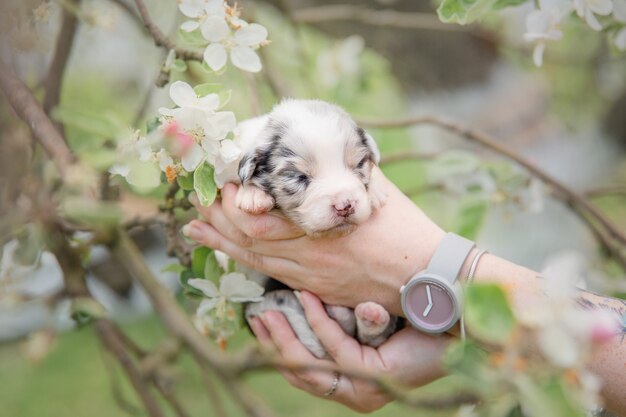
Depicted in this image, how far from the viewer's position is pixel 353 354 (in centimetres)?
178

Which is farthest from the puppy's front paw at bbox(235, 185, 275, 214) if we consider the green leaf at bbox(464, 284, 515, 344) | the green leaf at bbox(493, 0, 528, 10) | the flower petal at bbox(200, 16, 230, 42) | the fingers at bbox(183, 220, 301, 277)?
the green leaf at bbox(464, 284, 515, 344)

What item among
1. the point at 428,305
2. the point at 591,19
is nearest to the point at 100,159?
the point at 428,305

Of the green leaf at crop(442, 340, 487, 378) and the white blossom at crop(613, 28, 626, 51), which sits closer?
the green leaf at crop(442, 340, 487, 378)

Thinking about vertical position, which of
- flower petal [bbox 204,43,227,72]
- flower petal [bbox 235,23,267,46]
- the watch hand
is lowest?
the watch hand

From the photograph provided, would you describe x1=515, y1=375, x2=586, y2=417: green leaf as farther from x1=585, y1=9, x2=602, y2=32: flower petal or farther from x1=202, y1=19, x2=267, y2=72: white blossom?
x1=585, y1=9, x2=602, y2=32: flower petal

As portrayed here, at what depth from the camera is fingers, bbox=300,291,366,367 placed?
1.77 meters

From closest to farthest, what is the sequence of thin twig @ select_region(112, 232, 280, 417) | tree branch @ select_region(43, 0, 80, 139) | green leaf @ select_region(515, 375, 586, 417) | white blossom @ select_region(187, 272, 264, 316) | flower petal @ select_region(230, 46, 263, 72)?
green leaf @ select_region(515, 375, 586, 417), thin twig @ select_region(112, 232, 280, 417), flower petal @ select_region(230, 46, 263, 72), white blossom @ select_region(187, 272, 264, 316), tree branch @ select_region(43, 0, 80, 139)

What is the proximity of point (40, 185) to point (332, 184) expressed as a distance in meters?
0.60

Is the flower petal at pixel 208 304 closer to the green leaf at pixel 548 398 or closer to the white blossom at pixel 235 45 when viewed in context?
the white blossom at pixel 235 45

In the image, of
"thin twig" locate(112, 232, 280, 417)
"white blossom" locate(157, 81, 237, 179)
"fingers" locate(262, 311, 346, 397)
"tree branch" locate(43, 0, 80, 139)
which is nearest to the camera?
"thin twig" locate(112, 232, 280, 417)

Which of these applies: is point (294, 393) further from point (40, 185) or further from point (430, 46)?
point (430, 46)

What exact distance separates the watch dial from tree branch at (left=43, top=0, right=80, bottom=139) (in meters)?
1.01

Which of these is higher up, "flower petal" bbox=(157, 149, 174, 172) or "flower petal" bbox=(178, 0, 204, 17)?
"flower petal" bbox=(178, 0, 204, 17)

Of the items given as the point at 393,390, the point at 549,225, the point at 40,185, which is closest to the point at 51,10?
the point at 40,185
